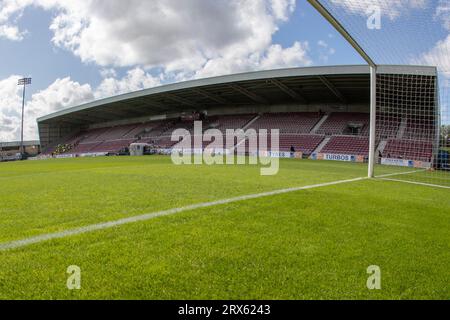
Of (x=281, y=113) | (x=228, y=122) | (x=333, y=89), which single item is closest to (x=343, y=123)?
(x=333, y=89)

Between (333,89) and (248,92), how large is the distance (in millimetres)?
10500

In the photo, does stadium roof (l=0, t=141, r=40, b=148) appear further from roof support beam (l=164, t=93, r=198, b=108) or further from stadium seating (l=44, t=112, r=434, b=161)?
roof support beam (l=164, t=93, r=198, b=108)

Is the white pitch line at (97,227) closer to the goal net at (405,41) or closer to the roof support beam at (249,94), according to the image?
the goal net at (405,41)

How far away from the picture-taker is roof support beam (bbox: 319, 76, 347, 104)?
30033 millimetres

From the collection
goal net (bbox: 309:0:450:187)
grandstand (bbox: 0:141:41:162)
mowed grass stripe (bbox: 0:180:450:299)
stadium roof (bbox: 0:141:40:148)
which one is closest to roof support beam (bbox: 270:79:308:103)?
goal net (bbox: 309:0:450:187)

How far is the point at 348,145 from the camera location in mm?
30625

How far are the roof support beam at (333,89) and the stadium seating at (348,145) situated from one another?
5540 mm

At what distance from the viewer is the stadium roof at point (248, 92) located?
1139 inches

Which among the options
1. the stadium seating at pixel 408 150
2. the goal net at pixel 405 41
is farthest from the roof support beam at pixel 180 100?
the goal net at pixel 405 41

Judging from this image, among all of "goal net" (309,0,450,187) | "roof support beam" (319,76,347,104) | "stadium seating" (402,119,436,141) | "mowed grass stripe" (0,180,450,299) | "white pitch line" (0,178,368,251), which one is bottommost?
"mowed grass stripe" (0,180,450,299)

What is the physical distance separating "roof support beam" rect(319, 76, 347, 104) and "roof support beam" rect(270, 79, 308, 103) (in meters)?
4.53

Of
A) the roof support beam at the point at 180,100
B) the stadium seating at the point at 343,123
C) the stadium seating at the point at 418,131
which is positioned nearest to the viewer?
the stadium seating at the point at 418,131
